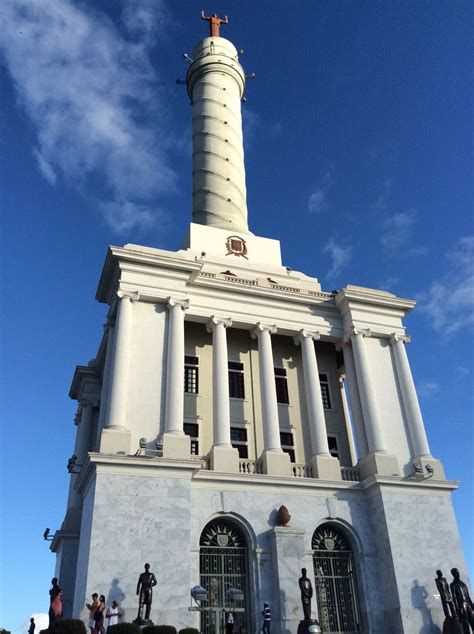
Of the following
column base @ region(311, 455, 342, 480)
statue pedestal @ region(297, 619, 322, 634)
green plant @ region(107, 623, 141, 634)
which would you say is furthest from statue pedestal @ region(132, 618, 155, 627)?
column base @ region(311, 455, 342, 480)

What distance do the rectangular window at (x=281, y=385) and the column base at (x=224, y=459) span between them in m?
6.13

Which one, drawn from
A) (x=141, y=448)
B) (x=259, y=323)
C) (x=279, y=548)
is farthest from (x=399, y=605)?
(x=259, y=323)

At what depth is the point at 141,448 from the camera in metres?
23.2

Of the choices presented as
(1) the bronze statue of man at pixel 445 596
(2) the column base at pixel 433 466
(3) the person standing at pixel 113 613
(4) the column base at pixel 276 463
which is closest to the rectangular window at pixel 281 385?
(4) the column base at pixel 276 463

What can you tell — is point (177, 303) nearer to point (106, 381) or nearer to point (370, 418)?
point (106, 381)

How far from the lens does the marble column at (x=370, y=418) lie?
1038 inches

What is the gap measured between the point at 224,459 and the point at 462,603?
416 inches

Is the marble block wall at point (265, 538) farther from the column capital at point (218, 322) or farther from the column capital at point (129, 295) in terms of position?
the column capital at point (129, 295)

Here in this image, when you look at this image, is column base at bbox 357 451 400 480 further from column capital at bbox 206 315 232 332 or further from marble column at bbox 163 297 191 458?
column capital at bbox 206 315 232 332

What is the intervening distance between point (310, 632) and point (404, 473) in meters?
10.0

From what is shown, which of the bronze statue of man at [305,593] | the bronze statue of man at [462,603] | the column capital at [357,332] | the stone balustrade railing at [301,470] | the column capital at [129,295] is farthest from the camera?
the column capital at [357,332]

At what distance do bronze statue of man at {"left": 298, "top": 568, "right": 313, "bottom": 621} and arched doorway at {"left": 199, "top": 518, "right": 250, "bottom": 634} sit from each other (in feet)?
9.18

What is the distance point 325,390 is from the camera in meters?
32.4

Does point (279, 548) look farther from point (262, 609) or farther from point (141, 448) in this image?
point (141, 448)
